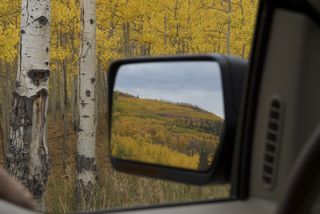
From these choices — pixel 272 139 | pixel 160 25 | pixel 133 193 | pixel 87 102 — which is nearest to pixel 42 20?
pixel 133 193

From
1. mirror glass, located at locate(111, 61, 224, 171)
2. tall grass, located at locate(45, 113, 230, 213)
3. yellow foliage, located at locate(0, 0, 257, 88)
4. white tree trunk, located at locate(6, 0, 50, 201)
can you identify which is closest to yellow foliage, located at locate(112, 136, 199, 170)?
mirror glass, located at locate(111, 61, 224, 171)

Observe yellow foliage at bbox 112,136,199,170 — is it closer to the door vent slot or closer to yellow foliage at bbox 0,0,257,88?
the door vent slot

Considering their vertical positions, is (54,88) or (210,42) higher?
(210,42)

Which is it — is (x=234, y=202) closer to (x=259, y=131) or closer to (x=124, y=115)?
(x=259, y=131)

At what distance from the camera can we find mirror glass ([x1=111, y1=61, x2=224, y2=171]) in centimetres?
137

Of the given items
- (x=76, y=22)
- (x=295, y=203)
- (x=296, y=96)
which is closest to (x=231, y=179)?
(x=296, y=96)

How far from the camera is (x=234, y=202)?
1.33 meters

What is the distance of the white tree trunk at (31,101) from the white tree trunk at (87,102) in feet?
7.82

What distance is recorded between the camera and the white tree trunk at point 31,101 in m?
6.29

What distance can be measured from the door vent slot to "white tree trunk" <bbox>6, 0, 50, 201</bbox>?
209 inches

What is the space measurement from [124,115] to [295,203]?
0.94 meters

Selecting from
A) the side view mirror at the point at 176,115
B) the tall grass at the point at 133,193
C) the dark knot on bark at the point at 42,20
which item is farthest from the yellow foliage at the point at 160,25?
the side view mirror at the point at 176,115

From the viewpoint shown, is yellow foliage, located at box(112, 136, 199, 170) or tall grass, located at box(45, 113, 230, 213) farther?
tall grass, located at box(45, 113, 230, 213)

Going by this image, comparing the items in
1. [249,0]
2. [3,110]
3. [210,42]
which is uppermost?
[249,0]
